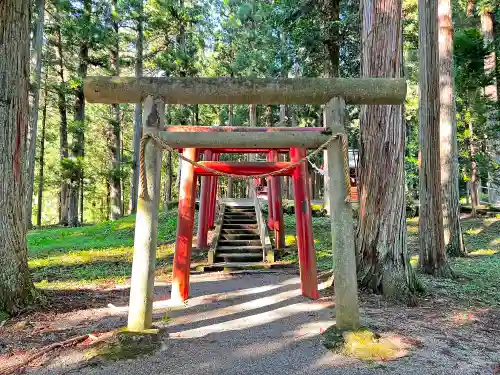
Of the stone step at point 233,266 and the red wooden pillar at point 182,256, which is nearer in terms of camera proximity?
the red wooden pillar at point 182,256

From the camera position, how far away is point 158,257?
9.50 meters


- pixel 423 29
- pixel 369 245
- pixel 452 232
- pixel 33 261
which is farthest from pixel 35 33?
pixel 452 232

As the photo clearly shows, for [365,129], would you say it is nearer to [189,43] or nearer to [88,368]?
[88,368]

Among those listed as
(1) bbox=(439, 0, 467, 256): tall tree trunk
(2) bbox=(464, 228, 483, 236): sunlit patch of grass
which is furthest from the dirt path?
(2) bbox=(464, 228, 483, 236): sunlit patch of grass

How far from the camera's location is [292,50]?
1484 cm

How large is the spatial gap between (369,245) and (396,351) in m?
2.11

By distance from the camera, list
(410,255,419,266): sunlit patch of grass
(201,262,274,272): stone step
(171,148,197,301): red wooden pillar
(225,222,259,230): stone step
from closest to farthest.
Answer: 1. (171,148,197,301): red wooden pillar
2. (410,255,419,266): sunlit patch of grass
3. (201,262,274,272): stone step
4. (225,222,259,230): stone step

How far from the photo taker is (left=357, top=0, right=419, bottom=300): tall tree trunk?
17.1 feet

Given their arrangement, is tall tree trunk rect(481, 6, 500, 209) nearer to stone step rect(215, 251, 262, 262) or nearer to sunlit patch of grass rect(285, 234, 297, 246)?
sunlit patch of grass rect(285, 234, 297, 246)

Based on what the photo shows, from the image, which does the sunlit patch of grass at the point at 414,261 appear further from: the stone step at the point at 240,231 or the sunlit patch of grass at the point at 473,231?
the sunlit patch of grass at the point at 473,231

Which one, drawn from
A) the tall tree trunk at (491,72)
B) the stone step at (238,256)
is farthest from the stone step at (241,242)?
the tall tree trunk at (491,72)

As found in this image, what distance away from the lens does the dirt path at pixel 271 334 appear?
311cm

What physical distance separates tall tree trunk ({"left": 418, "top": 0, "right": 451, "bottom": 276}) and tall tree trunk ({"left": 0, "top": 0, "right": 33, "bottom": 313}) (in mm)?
6236

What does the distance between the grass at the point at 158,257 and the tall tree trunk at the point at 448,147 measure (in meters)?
0.64
